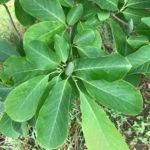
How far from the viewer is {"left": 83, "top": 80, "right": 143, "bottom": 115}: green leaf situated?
64 centimetres

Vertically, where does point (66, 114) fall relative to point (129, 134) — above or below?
above

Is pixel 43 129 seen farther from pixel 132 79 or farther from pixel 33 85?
pixel 132 79

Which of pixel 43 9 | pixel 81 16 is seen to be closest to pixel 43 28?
pixel 43 9

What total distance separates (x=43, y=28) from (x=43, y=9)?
2.7 inches

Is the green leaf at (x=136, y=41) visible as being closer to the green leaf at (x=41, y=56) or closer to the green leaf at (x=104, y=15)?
the green leaf at (x=104, y=15)

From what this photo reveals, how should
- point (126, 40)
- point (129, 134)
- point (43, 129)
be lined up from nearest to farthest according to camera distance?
1. point (43, 129)
2. point (126, 40)
3. point (129, 134)

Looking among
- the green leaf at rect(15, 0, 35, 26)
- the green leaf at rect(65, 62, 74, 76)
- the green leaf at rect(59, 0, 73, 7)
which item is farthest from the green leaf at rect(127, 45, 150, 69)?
the green leaf at rect(15, 0, 35, 26)

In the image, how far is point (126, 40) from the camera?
74 centimetres

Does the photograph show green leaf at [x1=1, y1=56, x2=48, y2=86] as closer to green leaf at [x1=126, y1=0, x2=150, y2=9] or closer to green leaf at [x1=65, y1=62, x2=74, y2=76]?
green leaf at [x1=65, y1=62, x2=74, y2=76]

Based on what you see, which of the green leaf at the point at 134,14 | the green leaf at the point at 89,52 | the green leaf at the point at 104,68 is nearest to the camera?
the green leaf at the point at 104,68

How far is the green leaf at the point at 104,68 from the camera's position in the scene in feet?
1.93

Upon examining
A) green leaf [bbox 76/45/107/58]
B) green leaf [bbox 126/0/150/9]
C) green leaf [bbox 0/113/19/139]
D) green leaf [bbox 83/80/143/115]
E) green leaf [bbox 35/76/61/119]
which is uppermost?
green leaf [bbox 126/0/150/9]

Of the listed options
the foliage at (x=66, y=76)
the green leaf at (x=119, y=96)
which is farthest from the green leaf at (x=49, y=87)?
the green leaf at (x=119, y=96)

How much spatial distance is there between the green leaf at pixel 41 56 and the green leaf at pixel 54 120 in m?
0.08
